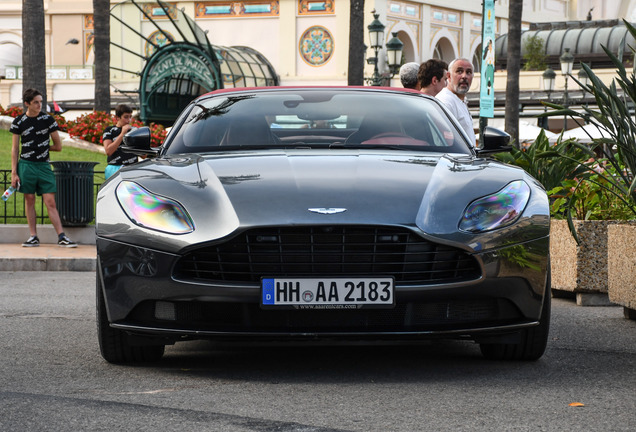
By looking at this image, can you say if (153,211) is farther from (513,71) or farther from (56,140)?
(513,71)

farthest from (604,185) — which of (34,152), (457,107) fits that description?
(34,152)

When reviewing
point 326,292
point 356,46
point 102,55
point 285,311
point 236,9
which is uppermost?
point 236,9

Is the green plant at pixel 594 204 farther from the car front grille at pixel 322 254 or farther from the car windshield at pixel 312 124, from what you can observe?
the car front grille at pixel 322 254

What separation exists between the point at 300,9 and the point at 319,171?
5844 cm

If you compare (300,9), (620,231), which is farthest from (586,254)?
(300,9)

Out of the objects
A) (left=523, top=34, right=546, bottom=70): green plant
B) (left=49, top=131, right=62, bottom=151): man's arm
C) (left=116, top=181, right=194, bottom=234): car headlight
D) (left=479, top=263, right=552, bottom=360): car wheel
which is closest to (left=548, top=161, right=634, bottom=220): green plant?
(left=479, top=263, right=552, bottom=360): car wheel

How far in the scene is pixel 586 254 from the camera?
941 cm

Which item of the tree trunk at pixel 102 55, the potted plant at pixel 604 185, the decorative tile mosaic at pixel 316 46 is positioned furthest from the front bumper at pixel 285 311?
the decorative tile mosaic at pixel 316 46

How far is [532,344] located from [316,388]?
1222 millimetres

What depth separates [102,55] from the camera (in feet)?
101

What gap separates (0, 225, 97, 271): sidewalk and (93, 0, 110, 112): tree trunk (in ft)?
49.5

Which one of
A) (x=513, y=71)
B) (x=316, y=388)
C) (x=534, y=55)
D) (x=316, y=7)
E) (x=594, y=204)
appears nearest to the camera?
(x=316, y=388)

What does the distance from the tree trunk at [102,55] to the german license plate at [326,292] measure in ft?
84.4

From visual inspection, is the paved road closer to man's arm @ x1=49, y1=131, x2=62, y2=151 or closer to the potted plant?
the potted plant
